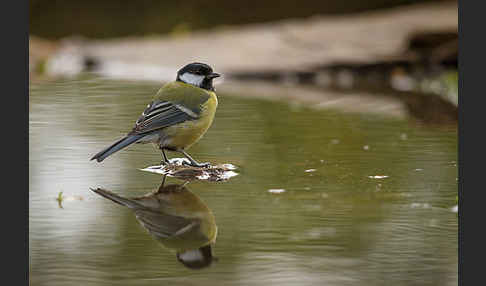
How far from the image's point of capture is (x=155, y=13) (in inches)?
474

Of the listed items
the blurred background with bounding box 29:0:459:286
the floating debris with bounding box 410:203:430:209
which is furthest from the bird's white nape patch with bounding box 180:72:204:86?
the floating debris with bounding box 410:203:430:209

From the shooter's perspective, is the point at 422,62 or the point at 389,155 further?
the point at 422,62

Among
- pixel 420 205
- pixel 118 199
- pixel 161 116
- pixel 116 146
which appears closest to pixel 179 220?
pixel 118 199

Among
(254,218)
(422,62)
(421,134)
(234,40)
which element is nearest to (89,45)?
(234,40)

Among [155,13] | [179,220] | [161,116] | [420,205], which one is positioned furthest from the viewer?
[155,13]

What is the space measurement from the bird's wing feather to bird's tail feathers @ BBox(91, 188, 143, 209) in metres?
0.42

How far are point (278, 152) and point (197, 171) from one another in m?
0.74

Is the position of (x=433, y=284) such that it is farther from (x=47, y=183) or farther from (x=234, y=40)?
(x=234, y=40)

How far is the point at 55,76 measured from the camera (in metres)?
8.32

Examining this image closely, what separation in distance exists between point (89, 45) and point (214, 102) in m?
6.09

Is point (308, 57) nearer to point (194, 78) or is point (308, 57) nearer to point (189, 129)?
point (194, 78)

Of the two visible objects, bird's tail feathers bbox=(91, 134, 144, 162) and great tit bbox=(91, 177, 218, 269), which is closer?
great tit bbox=(91, 177, 218, 269)

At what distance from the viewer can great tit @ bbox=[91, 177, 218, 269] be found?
3160mm

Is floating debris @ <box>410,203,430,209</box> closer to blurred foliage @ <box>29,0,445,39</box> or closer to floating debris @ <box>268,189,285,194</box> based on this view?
floating debris @ <box>268,189,285,194</box>
